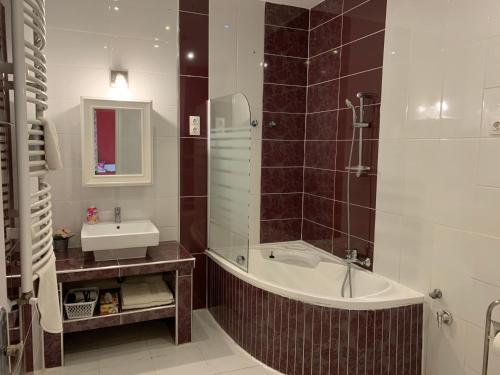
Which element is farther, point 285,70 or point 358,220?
point 285,70

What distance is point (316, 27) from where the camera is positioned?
147 inches

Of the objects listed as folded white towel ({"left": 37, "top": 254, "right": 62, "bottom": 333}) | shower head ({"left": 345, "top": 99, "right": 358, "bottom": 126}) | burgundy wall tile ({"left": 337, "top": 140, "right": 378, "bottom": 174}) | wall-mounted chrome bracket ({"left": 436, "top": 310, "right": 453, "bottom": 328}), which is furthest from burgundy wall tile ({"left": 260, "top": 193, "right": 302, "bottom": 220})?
folded white towel ({"left": 37, "top": 254, "right": 62, "bottom": 333})

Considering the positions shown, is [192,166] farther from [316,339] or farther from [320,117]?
[316,339]

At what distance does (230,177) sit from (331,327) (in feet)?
4.59

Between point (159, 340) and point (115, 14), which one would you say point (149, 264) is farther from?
point (115, 14)

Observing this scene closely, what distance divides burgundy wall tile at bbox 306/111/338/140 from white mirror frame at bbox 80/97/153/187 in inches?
59.9

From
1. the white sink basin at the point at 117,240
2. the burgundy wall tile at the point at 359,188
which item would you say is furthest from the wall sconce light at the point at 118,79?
the burgundy wall tile at the point at 359,188

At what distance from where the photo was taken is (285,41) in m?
3.76

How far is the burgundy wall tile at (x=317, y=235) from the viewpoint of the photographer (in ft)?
11.8

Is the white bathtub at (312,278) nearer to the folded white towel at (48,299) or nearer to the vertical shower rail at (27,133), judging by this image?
the folded white towel at (48,299)

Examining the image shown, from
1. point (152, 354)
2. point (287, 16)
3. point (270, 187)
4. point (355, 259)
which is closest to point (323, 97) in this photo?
point (287, 16)

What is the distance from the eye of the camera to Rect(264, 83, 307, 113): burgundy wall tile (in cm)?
376

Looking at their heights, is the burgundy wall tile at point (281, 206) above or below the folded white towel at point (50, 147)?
below

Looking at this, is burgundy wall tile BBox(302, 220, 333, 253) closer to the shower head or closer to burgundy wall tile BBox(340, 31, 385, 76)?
the shower head
